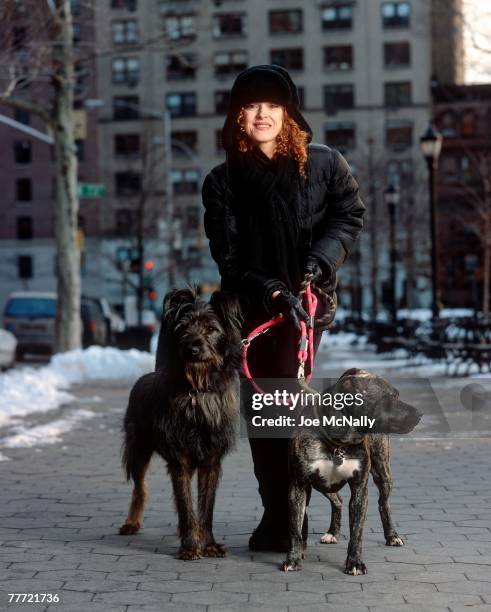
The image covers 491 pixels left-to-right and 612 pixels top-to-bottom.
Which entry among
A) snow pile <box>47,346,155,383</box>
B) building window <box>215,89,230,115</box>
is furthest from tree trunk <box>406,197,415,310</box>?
snow pile <box>47,346,155,383</box>

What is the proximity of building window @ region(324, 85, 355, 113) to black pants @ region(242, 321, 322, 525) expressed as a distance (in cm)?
7790

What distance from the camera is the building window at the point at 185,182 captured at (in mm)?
79438

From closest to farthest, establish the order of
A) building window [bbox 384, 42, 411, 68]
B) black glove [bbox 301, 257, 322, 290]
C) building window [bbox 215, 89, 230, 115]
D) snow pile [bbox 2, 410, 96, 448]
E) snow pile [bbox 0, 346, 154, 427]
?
black glove [bbox 301, 257, 322, 290]
snow pile [bbox 2, 410, 96, 448]
snow pile [bbox 0, 346, 154, 427]
building window [bbox 384, 42, 411, 68]
building window [bbox 215, 89, 230, 115]

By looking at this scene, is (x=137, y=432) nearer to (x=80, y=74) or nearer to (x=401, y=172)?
(x=80, y=74)

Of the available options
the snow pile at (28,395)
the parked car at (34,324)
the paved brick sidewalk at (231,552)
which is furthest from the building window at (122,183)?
the paved brick sidewalk at (231,552)

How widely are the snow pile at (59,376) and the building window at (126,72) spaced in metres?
62.4

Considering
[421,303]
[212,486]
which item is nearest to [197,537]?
[212,486]

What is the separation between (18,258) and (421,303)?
2749 cm

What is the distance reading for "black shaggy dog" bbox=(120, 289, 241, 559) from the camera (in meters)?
5.17

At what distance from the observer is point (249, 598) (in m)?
4.84

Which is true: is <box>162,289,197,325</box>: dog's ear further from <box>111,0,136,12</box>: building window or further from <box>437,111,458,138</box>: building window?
<box>437,111,458,138</box>: building window

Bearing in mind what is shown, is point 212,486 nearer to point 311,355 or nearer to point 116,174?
point 311,355

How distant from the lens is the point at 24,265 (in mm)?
78625

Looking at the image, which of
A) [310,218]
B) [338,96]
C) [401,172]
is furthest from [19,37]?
[338,96]
